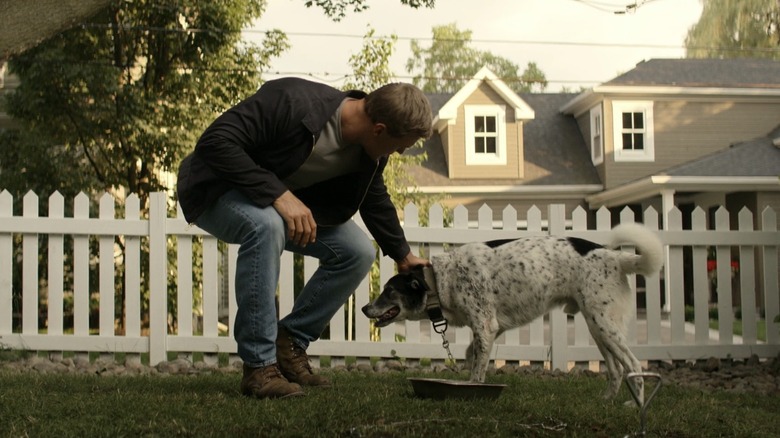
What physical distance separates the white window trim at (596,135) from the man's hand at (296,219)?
51.7 ft

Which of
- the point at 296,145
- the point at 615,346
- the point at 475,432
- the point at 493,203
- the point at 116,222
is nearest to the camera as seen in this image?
the point at 475,432

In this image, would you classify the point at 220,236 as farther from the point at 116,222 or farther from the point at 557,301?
the point at 116,222

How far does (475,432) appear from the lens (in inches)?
120

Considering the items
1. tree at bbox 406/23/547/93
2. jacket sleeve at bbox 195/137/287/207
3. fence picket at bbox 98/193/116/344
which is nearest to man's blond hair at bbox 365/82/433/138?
jacket sleeve at bbox 195/137/287/207

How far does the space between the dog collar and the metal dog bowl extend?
58 centimetres

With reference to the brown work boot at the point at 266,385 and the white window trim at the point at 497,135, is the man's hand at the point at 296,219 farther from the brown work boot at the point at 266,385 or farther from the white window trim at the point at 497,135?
the white window trim at the point at 497,135

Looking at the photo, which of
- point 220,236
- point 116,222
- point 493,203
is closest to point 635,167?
point 493,203

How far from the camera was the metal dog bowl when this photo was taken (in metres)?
3.73

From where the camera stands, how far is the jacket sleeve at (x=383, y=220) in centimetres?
438

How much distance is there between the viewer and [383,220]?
14.4 feet

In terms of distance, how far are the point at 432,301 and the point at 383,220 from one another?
498 millimetres

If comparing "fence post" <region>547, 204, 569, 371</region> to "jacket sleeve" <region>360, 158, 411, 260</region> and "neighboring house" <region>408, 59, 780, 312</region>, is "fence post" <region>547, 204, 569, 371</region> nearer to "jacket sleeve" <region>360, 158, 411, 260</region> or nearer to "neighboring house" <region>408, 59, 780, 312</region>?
"jacket sleeve" <region>360, 158, 411, 260</region>

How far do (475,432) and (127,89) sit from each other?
815 centimetres

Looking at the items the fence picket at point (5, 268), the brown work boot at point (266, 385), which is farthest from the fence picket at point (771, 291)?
the fence picket at point (5, 268)
